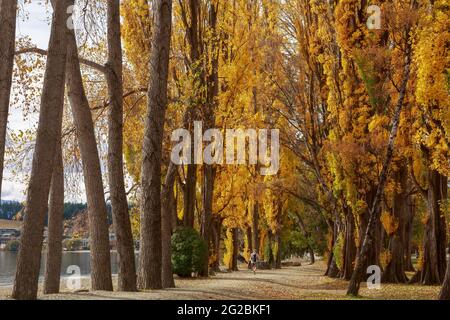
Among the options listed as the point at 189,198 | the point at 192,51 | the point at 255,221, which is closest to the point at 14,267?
the point at 255,221

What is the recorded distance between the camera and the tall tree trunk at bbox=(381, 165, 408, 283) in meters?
24.8

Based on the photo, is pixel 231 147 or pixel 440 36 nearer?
pixel 440 36

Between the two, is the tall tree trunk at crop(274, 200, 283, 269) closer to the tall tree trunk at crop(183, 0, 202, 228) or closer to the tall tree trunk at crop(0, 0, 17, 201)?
the tall tree trunk at crop(183, 0, 202, 228)

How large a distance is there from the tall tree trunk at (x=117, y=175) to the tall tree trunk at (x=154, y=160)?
0.38 meters

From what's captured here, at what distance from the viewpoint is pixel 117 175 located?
14.4 meters

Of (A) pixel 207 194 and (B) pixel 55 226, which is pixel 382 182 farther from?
(A) pixel 207 194

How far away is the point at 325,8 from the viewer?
2381cm

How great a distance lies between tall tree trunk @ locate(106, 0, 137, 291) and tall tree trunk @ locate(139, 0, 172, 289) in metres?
0.38

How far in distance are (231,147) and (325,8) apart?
684cm

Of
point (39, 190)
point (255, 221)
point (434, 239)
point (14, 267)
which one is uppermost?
point (255, 221)

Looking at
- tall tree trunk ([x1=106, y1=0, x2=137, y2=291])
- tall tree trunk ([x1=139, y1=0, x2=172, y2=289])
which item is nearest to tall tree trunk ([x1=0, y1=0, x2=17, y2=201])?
tall tree trunk ([x1=106, y1=0, x2=137, y2=291])

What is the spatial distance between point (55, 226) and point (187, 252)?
27.4 feet
